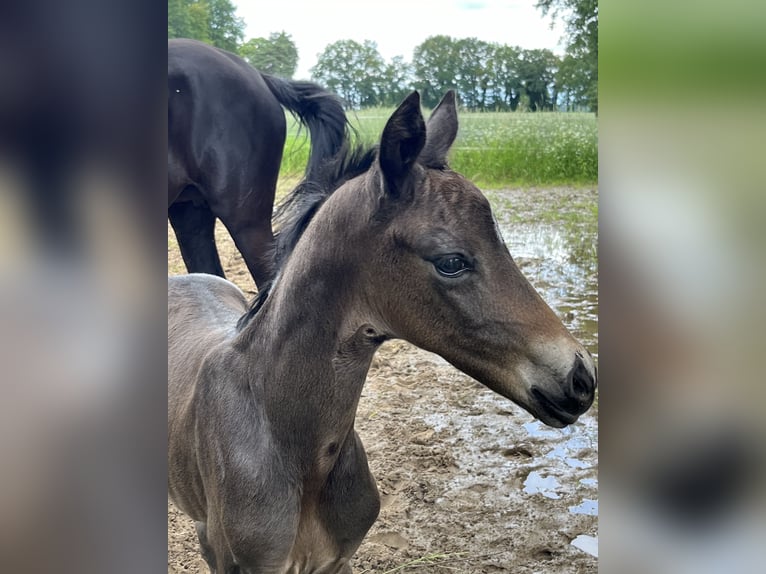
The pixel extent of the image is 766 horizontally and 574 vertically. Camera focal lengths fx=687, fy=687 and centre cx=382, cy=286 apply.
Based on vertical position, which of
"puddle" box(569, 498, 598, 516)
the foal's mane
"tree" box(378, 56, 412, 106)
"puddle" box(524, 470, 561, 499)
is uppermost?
"tree" box(378, 56, 412, 106)

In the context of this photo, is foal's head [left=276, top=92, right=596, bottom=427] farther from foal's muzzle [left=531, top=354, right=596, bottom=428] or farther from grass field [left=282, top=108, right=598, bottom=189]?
grass field [left=282, top=108, right=598, bottom=189]

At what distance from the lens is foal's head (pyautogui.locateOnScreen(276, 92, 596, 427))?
1021mm

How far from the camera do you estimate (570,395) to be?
3.30 feet

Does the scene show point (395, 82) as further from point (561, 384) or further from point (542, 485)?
point (542, 485)

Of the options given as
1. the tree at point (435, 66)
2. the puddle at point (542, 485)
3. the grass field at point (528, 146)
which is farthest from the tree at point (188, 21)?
the puddle at point (542, 485)

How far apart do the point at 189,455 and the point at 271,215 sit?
0.51 m

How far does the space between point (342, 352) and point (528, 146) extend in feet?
1.94

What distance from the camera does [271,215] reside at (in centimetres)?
144

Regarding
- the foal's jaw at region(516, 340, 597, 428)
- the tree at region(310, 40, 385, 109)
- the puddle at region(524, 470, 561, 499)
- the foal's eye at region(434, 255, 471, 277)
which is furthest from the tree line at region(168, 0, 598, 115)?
the puddle at region(524, 470, 561, 499)
